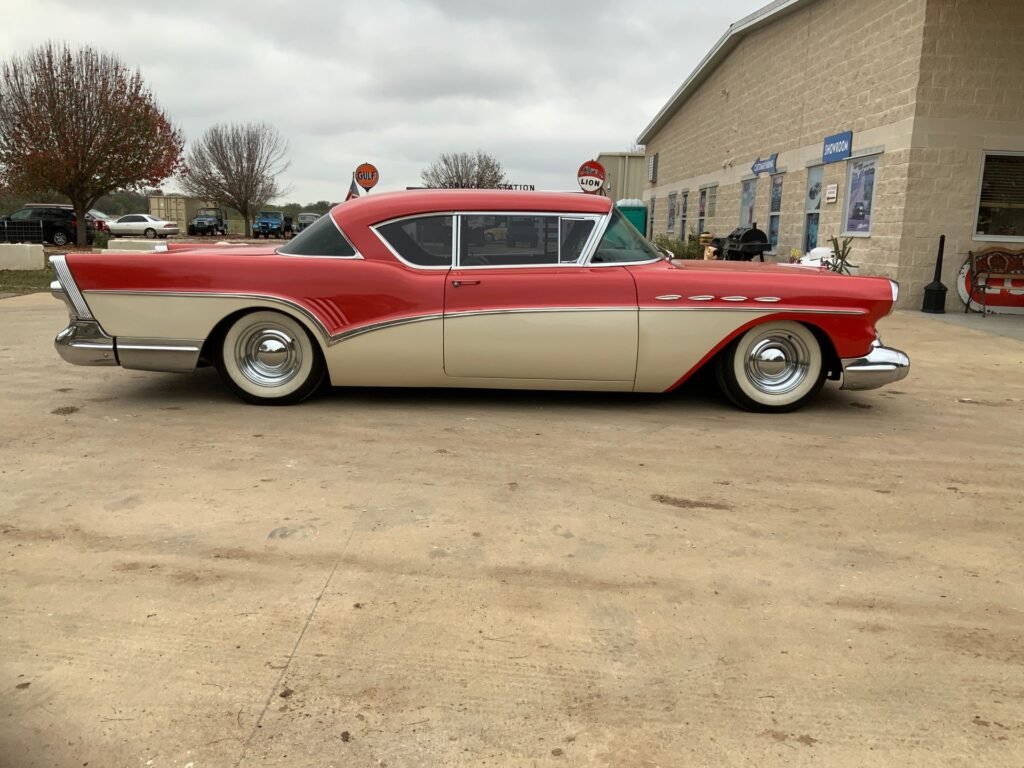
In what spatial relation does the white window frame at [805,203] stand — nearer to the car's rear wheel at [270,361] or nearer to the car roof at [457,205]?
the car roof at [457,205]

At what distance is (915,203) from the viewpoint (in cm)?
1213

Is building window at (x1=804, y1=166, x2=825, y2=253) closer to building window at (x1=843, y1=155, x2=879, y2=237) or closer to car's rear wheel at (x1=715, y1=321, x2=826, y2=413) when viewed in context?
building window at (x1=843, y1=155, x2=879, y2=237)

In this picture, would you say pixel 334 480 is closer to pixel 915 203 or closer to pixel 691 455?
pixel 691 455

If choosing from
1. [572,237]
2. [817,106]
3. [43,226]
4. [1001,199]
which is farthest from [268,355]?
[43,226]

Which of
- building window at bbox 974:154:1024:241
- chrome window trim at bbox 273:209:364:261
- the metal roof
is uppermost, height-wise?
the metal roof

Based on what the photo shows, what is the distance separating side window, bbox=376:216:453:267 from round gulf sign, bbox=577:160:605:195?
957 cm

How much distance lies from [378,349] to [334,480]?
152cm

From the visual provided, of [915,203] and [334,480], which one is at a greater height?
[915,203]

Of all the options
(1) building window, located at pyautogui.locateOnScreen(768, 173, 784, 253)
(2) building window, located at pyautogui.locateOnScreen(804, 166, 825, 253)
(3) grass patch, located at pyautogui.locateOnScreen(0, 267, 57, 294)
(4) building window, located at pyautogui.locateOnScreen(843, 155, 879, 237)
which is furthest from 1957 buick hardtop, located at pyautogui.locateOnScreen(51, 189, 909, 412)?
(1) building window, located at pyautogui.locateOnScreen(768, 173, 784, 253)

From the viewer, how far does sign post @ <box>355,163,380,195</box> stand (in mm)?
16906

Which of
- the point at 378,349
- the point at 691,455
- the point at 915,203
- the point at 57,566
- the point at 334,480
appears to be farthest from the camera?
the point at 915,203

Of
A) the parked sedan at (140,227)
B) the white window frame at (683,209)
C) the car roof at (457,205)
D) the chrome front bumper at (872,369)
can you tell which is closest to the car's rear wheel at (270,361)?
the car roof at (457,205)

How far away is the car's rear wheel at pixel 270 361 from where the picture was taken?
5.60m

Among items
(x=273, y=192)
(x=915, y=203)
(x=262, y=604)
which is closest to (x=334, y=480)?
(x=262, y=604)
